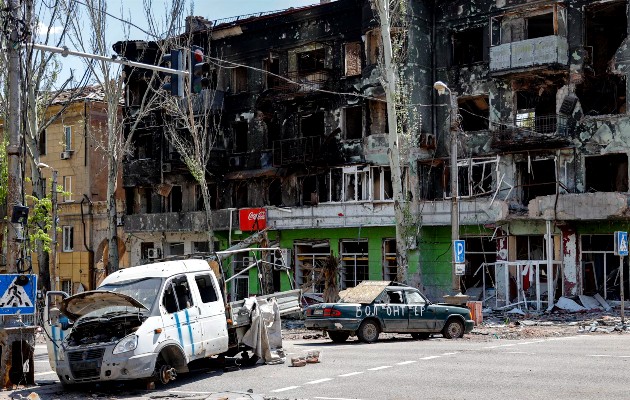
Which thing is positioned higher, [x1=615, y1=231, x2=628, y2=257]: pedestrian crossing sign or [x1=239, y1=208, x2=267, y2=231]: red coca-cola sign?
[x1=239, y1=208, x2=267, y2=231]: red coca-cola sign

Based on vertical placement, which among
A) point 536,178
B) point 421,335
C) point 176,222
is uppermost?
point 536,178

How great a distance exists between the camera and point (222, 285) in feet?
59.8

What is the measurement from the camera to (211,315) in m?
17.2

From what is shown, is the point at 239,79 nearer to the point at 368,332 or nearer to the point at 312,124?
the point at 312,124

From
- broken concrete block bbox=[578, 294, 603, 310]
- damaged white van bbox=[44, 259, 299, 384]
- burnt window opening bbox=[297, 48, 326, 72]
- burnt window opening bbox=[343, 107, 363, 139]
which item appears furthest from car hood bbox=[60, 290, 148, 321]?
burnt window opening bbox=[297, 48, 326, 72]

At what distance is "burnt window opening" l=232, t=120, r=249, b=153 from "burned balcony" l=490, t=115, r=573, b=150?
15.7 meters

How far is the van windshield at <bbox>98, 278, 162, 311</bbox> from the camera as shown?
52.8 ft

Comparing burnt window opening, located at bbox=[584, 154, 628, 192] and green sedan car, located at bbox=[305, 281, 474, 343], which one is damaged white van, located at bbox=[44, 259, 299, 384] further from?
burnt window opening, located at bbox=[584, 154, 628, 192]

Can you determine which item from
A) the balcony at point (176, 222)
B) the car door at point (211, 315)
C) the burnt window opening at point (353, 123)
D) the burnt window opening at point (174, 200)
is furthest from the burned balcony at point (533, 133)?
the car door at point (211, 315)

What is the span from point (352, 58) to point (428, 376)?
31365mm

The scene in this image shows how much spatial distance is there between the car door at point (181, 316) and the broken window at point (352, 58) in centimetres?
2950

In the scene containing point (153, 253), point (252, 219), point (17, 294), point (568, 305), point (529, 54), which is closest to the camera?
point (17, 294)

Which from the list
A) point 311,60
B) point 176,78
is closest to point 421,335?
point 176,78

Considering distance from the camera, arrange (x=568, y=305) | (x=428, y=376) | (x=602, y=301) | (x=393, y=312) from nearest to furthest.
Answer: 1. (x=428, y=376)
2. (x=393, y=312)
3. (x=568, y=305)
4. (x=602, y=301)
